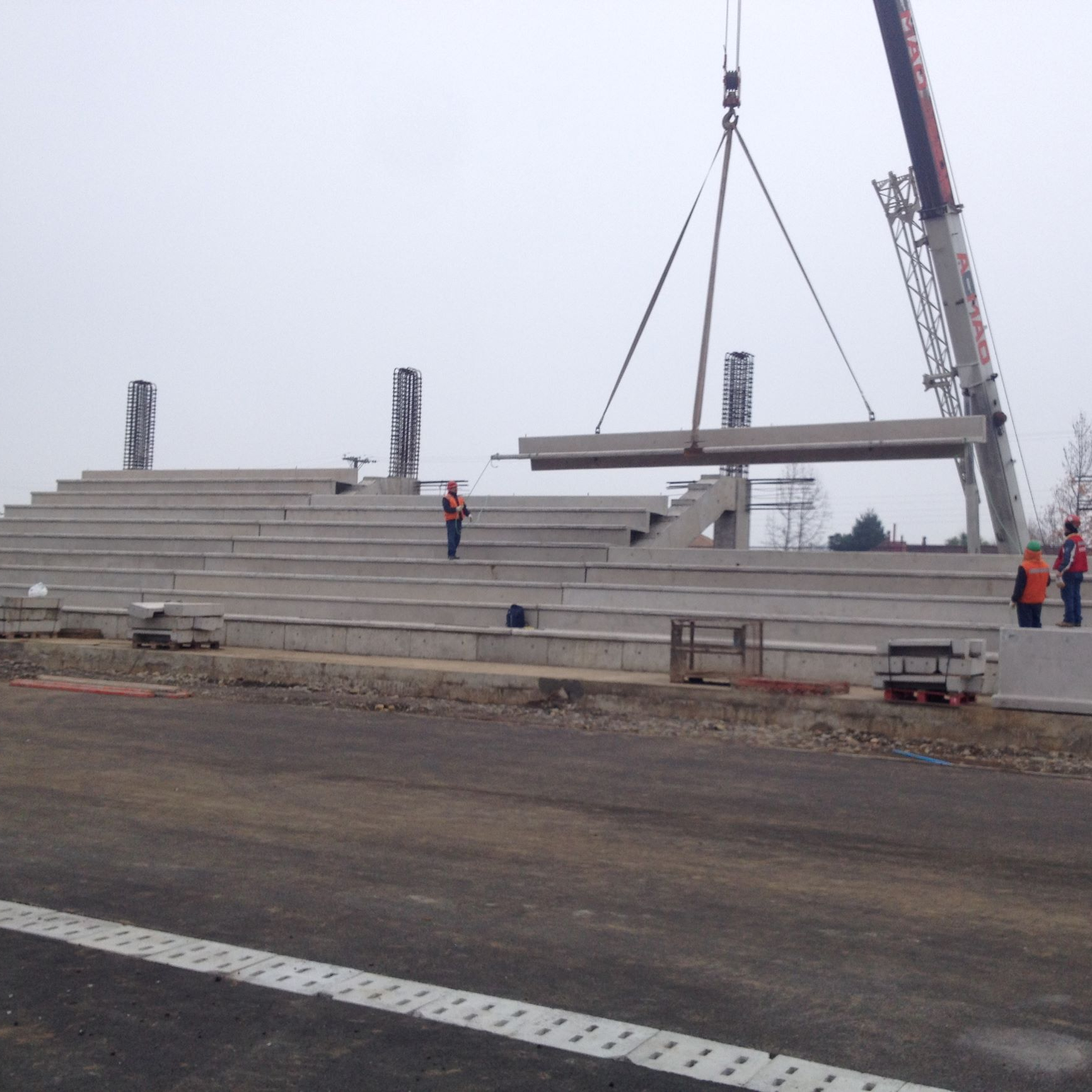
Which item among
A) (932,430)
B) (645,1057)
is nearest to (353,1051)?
(645,1057)

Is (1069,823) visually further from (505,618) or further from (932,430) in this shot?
(505,618)

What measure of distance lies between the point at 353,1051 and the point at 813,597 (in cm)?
1422

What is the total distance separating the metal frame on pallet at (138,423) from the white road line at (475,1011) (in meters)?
38.6

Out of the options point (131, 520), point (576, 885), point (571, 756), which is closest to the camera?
point (576, 885)

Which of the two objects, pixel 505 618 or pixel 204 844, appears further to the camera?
pixel 505 618

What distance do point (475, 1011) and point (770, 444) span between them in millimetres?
15628

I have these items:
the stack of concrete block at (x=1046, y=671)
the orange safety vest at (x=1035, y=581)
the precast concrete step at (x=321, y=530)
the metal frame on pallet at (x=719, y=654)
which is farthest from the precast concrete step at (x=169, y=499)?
the stack of concrete block at (x=1046, y=671)

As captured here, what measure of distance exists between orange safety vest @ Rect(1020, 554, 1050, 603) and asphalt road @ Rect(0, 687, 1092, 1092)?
438 centimetres

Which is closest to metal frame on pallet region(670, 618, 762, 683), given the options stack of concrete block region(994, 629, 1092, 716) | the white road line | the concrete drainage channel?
the concrete drainage channel

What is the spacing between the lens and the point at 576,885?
6074mm

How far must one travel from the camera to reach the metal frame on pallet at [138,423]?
4138 centimetres

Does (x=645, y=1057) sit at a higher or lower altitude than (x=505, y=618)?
lower

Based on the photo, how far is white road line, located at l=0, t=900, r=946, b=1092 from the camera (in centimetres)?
368

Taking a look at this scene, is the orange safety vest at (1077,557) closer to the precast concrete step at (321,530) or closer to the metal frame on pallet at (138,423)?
the precast concrete step at (321,530)
